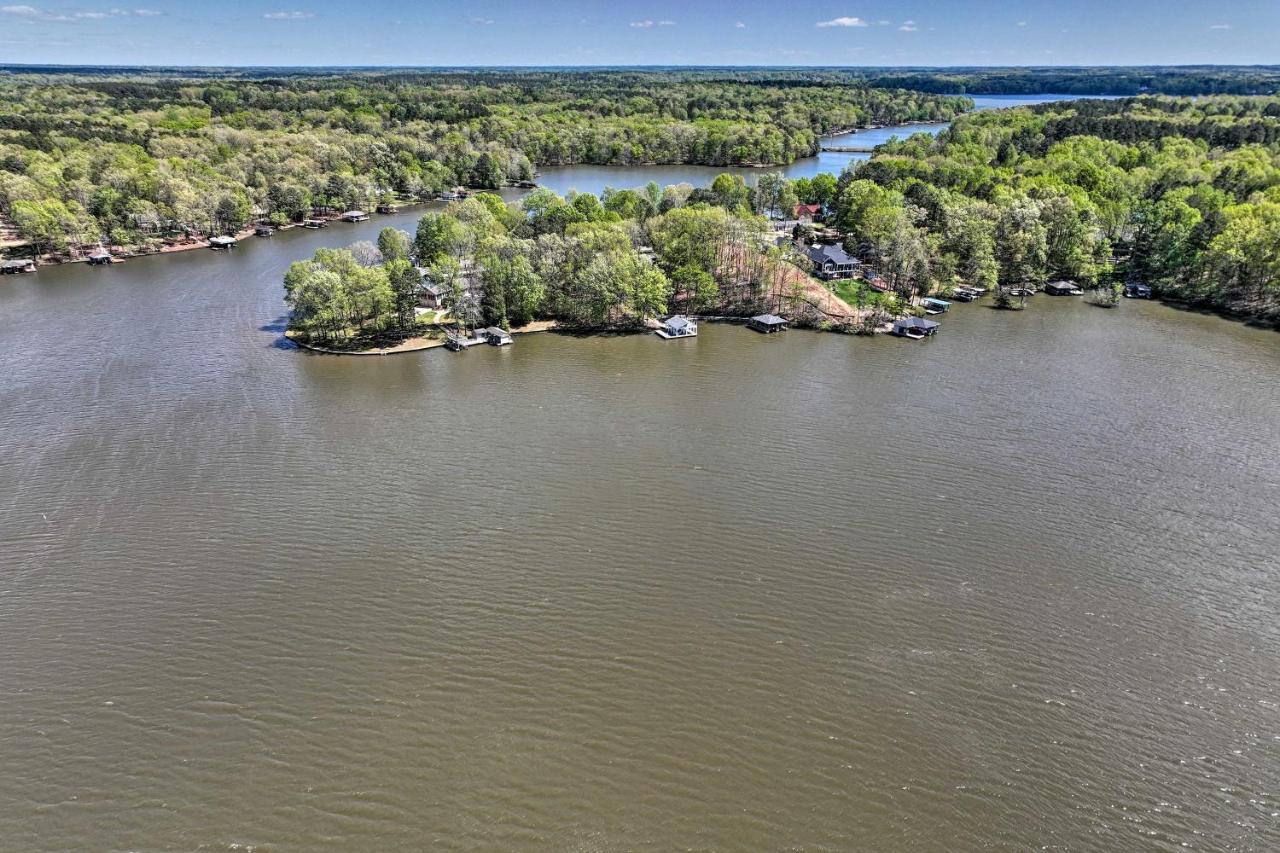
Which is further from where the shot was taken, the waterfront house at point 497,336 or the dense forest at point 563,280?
the waterfront house at point 497,336

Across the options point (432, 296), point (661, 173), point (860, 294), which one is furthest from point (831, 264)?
point (661, 173)

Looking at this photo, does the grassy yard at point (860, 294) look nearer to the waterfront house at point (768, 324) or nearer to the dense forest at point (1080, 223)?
the dense forest at point (1080, 223)

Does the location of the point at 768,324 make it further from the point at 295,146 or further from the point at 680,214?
the point at 295,146

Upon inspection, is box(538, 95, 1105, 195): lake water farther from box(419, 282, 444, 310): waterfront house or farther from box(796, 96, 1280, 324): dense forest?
box(419, 282, 444, 310): waterfront house

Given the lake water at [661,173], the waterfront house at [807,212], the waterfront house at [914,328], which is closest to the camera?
the waterfront house at [914,328]

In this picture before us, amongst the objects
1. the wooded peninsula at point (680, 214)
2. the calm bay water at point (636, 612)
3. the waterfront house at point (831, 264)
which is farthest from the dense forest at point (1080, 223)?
the calm bay water at point (636, 612)

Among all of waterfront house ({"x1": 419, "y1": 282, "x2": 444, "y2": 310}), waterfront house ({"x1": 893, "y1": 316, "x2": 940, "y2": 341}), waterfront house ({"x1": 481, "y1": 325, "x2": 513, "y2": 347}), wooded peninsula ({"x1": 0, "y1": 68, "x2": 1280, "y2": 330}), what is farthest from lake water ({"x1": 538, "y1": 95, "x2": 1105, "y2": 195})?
waterfront house ({"x1": 893, "y1": 316, "x2": 940, "y2": 341})
